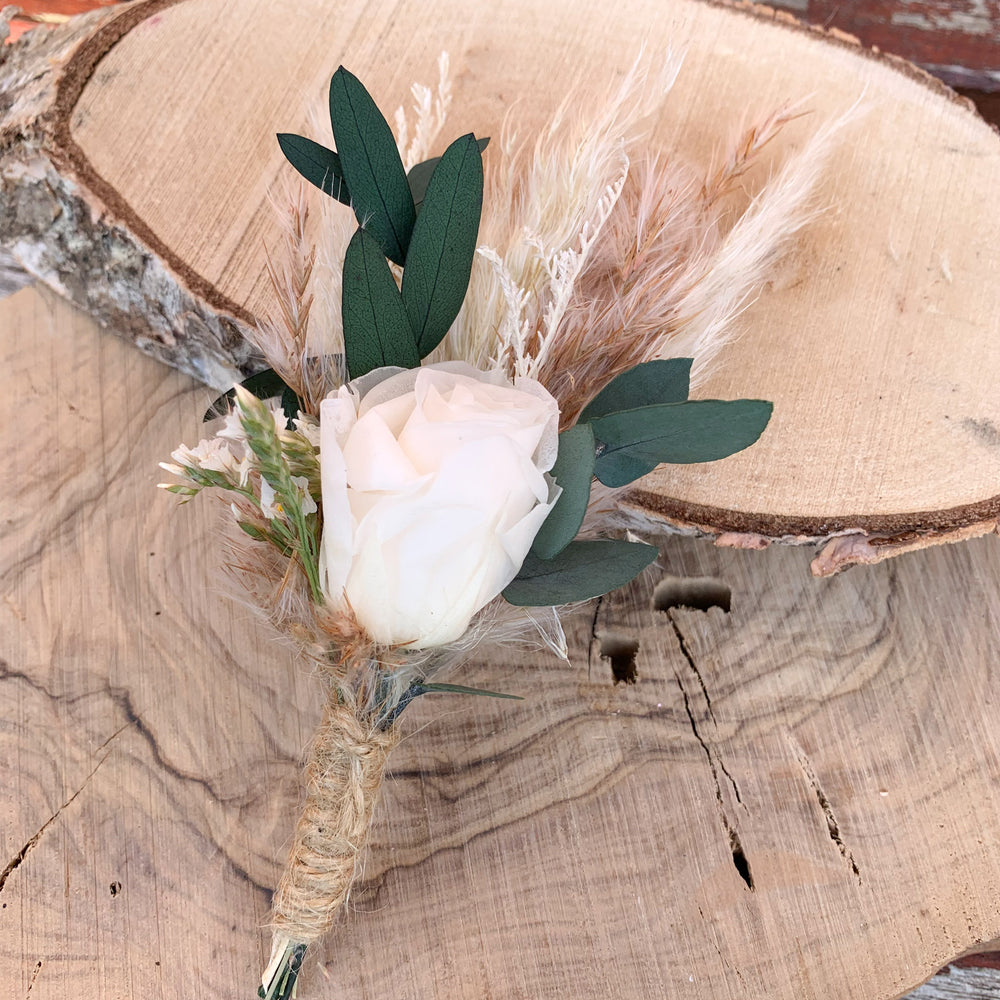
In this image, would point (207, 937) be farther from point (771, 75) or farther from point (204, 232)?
point (771, 75)

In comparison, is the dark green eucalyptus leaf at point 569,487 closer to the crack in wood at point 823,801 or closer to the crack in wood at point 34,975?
the crack in wood at point 823,801

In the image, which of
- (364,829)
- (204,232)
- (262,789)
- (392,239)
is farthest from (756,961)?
(204,232)

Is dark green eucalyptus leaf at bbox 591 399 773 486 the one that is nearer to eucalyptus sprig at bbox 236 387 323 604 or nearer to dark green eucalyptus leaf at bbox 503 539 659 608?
dark green eucalyptus leaf at bbox 503 539 659 608

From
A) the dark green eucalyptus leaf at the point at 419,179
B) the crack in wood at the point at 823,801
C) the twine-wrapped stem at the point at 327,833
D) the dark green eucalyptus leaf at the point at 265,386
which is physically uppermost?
→ the dark green eucalyptus leaf at the point at 419,179

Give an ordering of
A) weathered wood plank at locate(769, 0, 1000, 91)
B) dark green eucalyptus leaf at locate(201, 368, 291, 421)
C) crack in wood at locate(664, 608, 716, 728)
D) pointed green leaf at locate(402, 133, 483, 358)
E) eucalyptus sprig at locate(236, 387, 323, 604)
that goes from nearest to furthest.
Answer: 1. eucalyptus sprig at locate(236, 387, 323, 604)
2. pointed green leaf at locate(402, 133, 483, 358)
3. dark green eucalyptus leaf at locate(201, 368, 291, 421)
4. crack in wood at locate(664, 608, 716, 728)
5. weathered wood plank at locate(769, 0, 1000, 91)

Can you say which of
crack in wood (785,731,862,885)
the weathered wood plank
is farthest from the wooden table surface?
the weathered wood plank

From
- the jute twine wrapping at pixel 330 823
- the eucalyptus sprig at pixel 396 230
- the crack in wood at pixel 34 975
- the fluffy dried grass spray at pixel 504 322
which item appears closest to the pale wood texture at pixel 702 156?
the fluffy dried grass spray at pixel 504 322

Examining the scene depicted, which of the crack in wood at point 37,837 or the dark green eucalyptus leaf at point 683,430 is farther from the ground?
the dark green eucalyptus leaf at point 683,430
